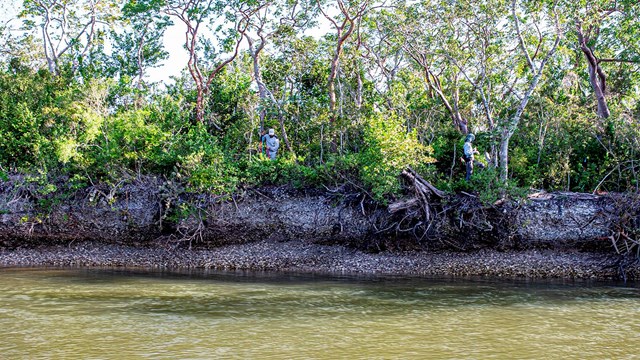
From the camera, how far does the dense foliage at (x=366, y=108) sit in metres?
19.2

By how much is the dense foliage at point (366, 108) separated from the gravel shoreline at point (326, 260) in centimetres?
220

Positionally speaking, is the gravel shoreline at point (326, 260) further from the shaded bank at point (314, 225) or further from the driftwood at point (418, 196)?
the driftwood at point (418, 196)

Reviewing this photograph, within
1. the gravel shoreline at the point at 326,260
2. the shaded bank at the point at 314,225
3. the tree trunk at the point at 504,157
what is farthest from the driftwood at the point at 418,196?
the tree trunk at the point at 504,157

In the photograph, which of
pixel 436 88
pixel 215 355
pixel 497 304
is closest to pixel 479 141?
pixel 436 88

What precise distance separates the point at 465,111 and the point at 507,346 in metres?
15.8

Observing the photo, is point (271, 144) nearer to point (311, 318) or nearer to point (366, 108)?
point (366, 108)

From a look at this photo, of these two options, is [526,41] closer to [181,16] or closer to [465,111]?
[465,111]

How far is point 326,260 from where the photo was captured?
19609 mm

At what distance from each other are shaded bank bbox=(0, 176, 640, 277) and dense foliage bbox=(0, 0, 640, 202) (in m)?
0.70

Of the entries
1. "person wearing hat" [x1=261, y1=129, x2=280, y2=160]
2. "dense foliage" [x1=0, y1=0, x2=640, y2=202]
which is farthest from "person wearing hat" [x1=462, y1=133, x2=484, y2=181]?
"person wearing hat" [x1=261, y1=129, x2=280, y2=160]

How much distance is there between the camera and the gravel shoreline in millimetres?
18031

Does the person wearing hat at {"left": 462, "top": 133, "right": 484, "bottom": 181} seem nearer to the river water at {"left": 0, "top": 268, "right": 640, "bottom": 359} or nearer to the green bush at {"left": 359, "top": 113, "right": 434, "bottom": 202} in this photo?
the green bush at {"left": 359, "top": 113, "right": 434, "bottom": 202}

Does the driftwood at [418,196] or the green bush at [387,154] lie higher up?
the green bush at [387,154]

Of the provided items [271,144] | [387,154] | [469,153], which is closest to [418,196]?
[387,154]
